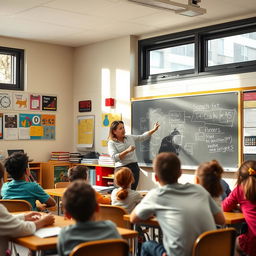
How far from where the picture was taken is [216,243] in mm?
2996

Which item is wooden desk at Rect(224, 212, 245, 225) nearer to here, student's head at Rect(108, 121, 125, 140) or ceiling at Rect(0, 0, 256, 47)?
student's head at Rect(108, 121, 125, 140)

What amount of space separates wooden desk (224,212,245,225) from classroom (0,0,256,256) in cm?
233

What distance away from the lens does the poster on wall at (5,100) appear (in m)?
8.00

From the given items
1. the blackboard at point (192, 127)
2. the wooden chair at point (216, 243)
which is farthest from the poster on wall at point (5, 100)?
the wooden chair at point (216, 243)

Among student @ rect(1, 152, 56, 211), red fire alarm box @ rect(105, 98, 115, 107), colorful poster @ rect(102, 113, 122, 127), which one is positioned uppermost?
red fire alarm box @ rect(105, 98, 115, 107)

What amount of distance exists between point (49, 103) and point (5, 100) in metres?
0.88

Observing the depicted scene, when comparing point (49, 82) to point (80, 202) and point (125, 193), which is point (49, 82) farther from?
point (80, 202)

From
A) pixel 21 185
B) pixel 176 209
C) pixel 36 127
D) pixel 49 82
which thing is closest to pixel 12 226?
pixel 176 209

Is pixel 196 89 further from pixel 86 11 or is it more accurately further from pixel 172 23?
pixel 86 11

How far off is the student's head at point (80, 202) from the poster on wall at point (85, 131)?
6022mm

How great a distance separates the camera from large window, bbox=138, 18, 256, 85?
6566mm

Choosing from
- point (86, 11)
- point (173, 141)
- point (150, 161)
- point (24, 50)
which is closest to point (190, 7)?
point (86, 11)

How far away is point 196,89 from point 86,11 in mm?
1906

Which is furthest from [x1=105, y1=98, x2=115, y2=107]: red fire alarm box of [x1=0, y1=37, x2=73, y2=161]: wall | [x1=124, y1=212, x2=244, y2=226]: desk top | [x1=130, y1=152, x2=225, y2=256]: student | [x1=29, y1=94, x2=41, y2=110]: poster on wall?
[x1=130, y1=152, x2=225, y2=256]: student
